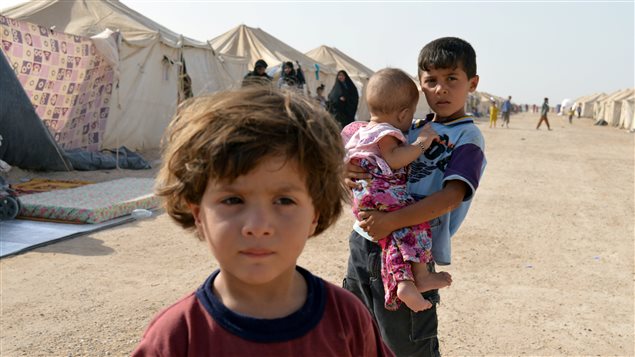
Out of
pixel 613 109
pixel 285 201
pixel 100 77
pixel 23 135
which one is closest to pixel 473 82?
pixel 285 201

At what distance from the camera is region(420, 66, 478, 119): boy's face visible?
6.80ft

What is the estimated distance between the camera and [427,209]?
2002 millimetres

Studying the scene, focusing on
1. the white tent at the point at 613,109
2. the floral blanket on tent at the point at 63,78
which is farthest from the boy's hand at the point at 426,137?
the white tent at the point at 613,109

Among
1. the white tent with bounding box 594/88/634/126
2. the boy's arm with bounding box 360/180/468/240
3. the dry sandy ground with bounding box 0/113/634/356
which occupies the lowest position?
the white tent with bounding box 594/88/634/126

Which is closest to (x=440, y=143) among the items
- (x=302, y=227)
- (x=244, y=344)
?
(x=302, y=227)

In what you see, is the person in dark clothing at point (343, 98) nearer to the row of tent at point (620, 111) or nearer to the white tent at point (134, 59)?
the white tent at point (134, 59)

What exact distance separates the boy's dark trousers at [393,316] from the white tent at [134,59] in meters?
10.8

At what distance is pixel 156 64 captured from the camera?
13922 mm

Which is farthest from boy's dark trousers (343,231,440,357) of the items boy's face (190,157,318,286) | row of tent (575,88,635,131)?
row of tent (575,88,635,131)

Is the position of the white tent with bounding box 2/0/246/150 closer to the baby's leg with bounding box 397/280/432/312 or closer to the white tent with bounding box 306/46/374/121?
the baby's leg with bounding box 397/280/432/312

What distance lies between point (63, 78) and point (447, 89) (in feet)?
33.9

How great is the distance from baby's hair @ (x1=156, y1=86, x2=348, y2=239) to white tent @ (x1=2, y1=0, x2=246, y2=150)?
1136cm

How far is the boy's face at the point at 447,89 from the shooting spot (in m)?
2.07

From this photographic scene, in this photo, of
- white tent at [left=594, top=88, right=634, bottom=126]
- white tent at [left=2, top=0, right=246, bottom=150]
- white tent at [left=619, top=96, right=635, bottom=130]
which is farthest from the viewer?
white tent at [left=594, top=88, right=634, bottom=126]
